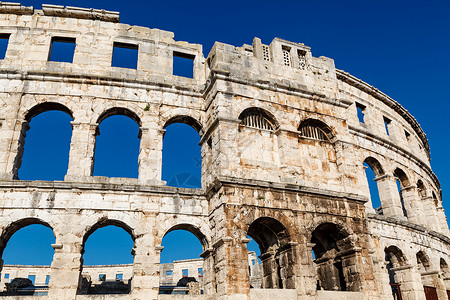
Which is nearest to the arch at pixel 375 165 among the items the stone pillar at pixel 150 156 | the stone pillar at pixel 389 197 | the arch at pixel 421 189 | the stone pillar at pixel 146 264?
the stone pillar at pixel 389 197

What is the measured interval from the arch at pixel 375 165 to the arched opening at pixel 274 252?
7.47m

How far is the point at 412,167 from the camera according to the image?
2127 cm

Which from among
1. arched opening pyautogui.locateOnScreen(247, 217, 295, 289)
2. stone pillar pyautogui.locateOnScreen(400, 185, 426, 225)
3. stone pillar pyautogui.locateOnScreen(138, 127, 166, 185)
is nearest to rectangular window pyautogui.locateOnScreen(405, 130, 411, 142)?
stone pillar pyautogui.locateOnScreen(400, 185, 426, 225)

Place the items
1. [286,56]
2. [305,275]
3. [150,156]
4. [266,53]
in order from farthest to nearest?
[286,56]
[266,53]
[150,156]
[305,275]

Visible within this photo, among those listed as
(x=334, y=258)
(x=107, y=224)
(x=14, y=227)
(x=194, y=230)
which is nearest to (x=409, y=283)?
(x=334, y=258)

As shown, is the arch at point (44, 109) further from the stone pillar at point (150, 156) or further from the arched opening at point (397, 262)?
the arched opening at point (397, 262)

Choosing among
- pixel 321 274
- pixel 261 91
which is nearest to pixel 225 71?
pixel 261 91

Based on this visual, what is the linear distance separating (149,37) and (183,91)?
2.88 m

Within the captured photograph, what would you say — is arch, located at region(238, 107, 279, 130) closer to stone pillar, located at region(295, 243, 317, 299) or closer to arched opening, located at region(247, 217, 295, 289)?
arched opening, located at region(247, 217, 295, 289)

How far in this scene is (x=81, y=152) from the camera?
44.6ft

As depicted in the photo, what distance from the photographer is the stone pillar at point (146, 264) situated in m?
12.0

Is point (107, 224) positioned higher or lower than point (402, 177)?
lower

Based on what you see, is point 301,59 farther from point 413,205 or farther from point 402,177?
point 413,205

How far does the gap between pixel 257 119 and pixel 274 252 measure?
4.89 m
